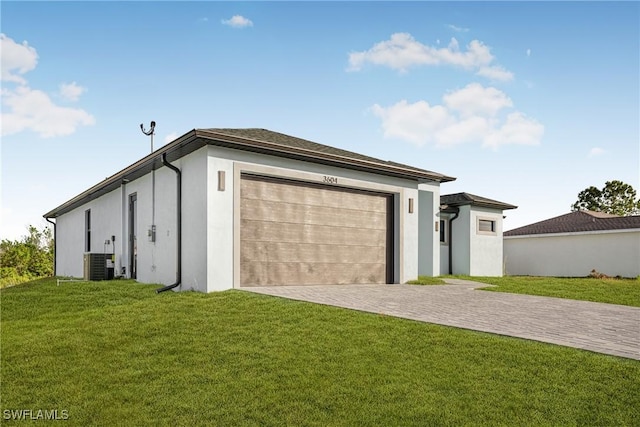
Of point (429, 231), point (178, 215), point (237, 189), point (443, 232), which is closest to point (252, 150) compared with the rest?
point (237, 189)

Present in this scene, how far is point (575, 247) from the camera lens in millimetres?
24391

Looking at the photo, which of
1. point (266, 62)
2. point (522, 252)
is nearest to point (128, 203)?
point (266, 62)

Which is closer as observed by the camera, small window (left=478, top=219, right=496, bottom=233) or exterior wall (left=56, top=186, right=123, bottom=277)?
exterior wall (left=56, top=186, right=123, bottom=277)

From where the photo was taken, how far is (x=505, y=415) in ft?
13.5

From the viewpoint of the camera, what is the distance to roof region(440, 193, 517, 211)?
66.7 feet

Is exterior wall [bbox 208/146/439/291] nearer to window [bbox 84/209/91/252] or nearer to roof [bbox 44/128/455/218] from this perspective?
roof [bbox 44/128/455/218]

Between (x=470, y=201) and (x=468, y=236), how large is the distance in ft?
5.07

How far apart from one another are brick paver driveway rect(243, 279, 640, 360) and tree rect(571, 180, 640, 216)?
41.3 m

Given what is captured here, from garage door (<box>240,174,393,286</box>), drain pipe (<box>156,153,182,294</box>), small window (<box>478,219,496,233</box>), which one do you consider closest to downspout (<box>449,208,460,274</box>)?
small window (<box>478,219,496,233</box>)

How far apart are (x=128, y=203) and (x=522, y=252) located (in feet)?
70.7

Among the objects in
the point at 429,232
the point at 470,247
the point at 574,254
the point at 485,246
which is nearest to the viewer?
the point at 429,232

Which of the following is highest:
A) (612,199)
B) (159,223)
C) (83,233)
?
(612,199)

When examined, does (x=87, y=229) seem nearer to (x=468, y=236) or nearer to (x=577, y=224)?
(x=468, y=236)

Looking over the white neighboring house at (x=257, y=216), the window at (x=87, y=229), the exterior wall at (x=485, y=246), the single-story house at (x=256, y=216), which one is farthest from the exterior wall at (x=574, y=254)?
the window at (x=87, y=229)
